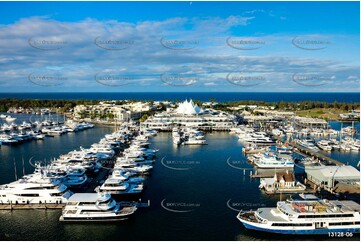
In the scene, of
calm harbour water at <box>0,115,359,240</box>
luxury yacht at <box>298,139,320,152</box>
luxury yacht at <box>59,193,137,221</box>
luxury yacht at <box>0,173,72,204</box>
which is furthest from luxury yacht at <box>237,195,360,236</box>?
luxury yacht at <box>298,139,320,152</box>

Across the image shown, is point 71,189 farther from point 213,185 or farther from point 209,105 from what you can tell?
point 209,105

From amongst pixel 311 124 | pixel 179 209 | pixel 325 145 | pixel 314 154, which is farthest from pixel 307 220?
pixel 311 124

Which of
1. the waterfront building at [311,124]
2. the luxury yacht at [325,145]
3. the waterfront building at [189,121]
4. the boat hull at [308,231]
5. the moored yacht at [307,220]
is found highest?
the waterfront building at [189,121]

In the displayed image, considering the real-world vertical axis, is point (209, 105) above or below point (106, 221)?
above

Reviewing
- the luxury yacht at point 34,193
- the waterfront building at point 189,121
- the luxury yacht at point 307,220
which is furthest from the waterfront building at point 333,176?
the waterfront building at point 189,121

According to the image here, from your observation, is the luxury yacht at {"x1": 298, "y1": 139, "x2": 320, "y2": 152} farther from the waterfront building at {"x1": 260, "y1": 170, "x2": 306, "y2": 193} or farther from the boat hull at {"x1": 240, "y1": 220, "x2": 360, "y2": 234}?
the boat hull at {"x1": 240, "y1": 220, "x2": 360, "y2": 234}

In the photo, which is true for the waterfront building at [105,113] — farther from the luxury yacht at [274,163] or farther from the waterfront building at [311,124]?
the luxury yacht at [274,163]

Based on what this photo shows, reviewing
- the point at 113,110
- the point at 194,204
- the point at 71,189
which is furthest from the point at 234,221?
the point at 113,110
